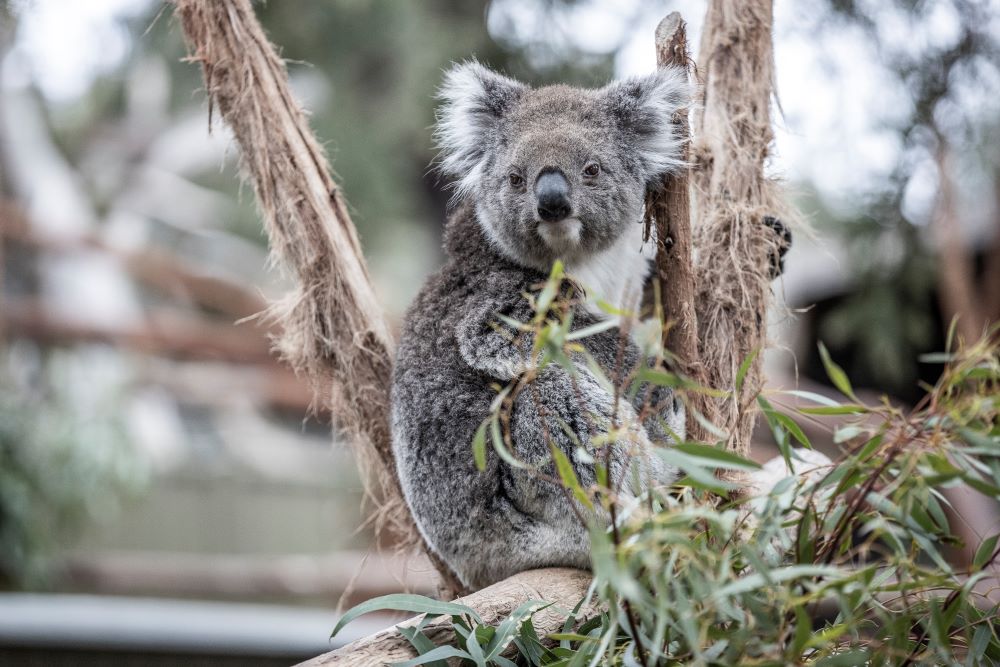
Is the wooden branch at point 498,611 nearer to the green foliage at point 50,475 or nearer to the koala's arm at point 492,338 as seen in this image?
the koala's arm at point 492,338

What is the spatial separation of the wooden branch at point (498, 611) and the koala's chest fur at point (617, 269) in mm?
826

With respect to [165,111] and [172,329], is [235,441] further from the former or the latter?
[165,111]

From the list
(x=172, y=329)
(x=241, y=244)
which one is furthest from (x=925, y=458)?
(x=241, y=244)

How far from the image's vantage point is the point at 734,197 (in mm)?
2803

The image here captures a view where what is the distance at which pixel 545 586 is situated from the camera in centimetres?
241

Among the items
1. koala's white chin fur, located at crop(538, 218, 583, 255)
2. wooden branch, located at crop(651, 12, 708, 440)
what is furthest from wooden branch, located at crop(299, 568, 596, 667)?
koala's white chin fur, located at crop(538, 218, 583, 255)

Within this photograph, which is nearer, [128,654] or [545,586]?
[545,586]

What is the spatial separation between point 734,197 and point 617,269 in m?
0.44

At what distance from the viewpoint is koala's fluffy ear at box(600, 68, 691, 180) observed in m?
2.59

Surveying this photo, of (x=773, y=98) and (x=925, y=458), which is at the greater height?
(x=773, y=98)

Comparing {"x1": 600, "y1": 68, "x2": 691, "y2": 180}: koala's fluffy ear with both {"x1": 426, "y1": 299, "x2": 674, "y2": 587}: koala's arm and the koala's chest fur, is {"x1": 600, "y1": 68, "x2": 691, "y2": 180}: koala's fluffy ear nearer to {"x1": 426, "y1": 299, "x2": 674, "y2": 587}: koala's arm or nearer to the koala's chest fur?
the koala's chest fur

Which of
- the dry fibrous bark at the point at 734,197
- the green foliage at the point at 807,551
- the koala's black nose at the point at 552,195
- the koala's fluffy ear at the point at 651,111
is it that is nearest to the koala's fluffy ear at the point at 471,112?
the koala's fluffy ear at the point at 651,111

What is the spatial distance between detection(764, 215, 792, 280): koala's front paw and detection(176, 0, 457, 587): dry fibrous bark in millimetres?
1256

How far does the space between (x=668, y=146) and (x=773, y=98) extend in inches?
23.2
